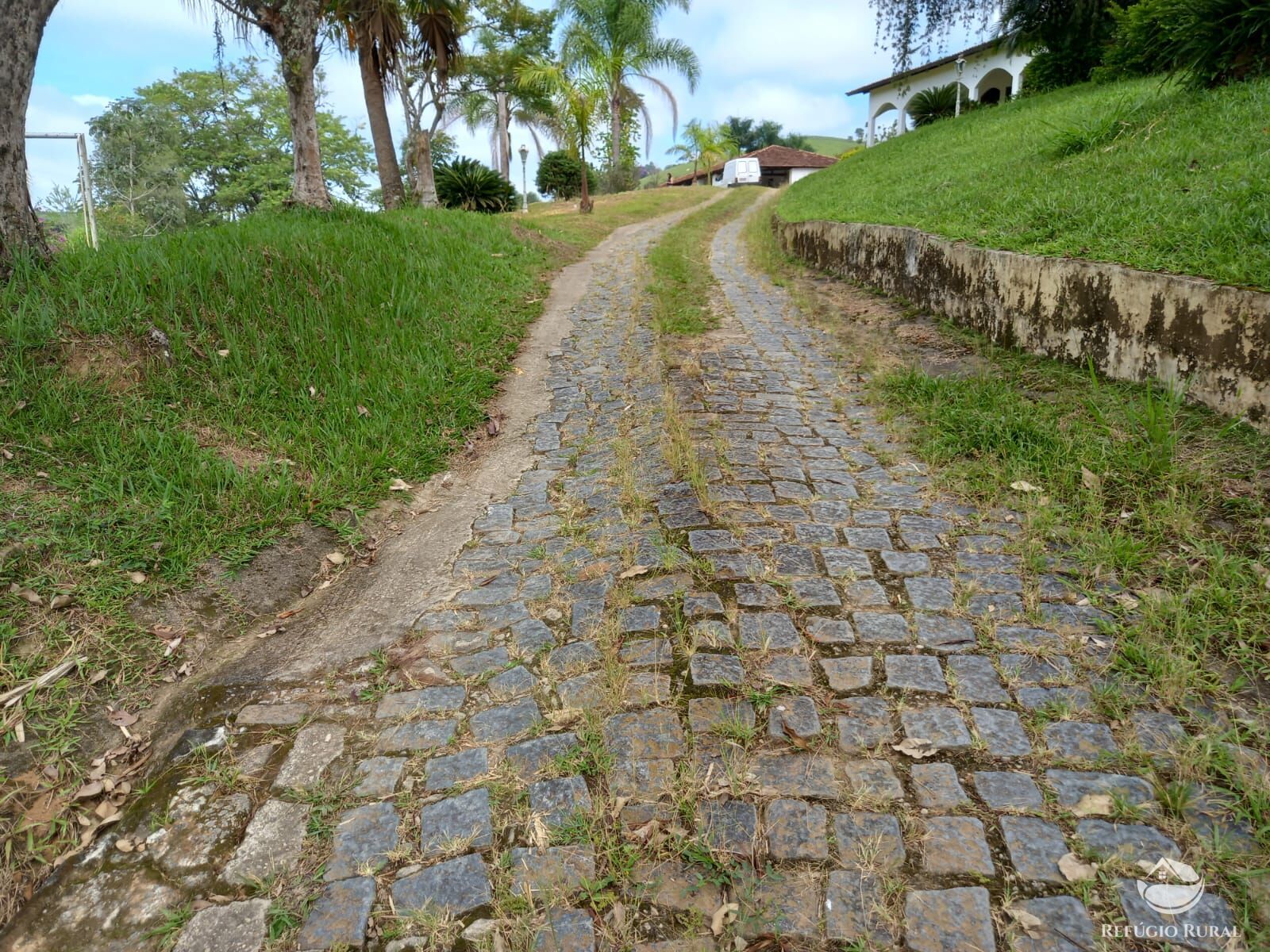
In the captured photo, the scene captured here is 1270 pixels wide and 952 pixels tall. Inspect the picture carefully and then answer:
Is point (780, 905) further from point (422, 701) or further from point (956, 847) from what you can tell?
point (422, 701)

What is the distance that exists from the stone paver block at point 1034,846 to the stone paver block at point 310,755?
6.48 ft

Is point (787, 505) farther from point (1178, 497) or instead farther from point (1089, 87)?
point (1089, 87)

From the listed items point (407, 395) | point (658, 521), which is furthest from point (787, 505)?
point (407, 395)

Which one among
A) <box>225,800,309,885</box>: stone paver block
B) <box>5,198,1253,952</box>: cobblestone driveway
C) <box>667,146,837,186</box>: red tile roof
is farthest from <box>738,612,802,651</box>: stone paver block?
<box>667,146,837,186</box>: red tile roof

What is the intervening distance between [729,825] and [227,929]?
1.31m

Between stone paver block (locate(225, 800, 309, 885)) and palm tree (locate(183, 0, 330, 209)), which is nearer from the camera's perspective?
stone paver block (locate(225, 800, 309, 885))

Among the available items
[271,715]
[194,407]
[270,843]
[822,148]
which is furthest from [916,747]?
[822,148]

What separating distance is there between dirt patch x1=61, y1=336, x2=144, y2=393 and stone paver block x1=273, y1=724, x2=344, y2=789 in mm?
2688

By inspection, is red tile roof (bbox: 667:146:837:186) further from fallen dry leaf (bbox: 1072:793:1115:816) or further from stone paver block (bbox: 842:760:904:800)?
fallen dry leaf (bbox: 1072:793:1115:816)

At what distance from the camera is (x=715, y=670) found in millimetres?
2533

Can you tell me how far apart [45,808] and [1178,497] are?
4.22m

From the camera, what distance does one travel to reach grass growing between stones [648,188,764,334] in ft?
22.5

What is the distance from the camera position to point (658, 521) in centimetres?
348

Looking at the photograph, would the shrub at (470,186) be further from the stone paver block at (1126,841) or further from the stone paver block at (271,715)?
the stone paver block at (1126,841)
